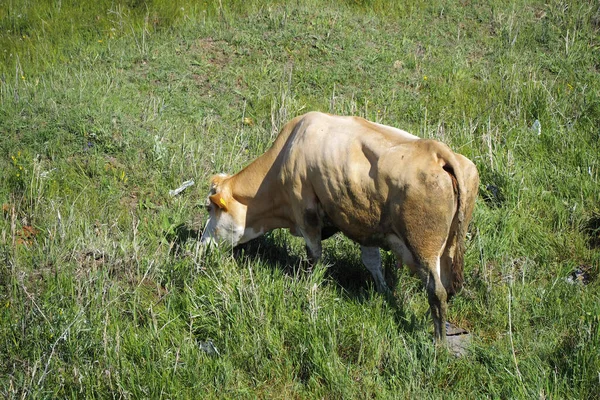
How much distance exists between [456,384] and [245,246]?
2.77 m

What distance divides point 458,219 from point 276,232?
241 cm

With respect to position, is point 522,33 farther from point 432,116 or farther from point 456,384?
point 456,384

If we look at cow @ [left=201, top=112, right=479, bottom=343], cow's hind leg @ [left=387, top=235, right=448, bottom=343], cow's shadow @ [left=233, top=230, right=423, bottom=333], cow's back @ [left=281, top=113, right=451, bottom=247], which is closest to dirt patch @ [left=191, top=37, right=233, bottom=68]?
cow @ [left=201, top=112, right=479, bottom=343]

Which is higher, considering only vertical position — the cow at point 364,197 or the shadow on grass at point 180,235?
the cow at point 364,197

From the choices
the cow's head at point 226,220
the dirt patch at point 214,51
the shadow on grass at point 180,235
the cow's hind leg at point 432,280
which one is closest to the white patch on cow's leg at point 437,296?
the cow's hind leg at point 432,280

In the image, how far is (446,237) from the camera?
574 cm

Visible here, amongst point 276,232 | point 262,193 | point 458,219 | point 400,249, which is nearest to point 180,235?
point 276,232

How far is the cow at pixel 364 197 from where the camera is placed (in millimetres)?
5656

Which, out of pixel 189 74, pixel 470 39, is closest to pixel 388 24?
pixel 470 39

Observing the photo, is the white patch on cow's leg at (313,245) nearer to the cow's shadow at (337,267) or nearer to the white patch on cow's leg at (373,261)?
the cow's shadow at (337,267)

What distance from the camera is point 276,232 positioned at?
301 inches

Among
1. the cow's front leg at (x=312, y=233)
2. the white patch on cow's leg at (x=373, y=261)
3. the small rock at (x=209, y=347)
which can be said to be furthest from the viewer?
the white patch on cow's leg at (x=373, y=261)

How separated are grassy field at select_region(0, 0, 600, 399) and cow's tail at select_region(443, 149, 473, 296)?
1.41 ft

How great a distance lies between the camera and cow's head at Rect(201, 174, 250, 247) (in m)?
7.04
